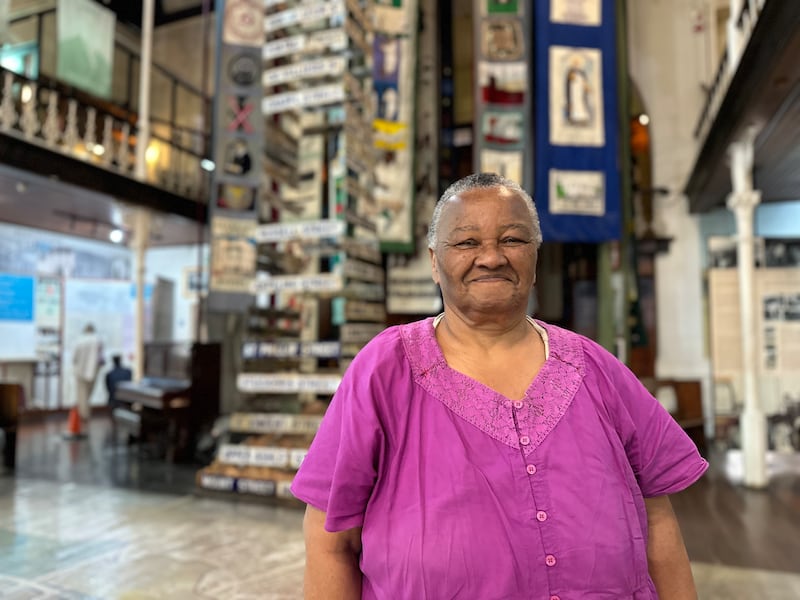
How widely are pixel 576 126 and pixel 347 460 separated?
5.75 meters

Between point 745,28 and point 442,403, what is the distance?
17.4 ft

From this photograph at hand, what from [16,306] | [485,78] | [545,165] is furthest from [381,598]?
[16,306]

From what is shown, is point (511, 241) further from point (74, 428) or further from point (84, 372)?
point (84, 372)

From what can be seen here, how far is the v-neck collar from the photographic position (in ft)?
3.87

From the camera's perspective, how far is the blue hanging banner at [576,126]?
19.8 ft

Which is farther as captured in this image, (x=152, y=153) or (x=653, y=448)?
(x=152, y=153)

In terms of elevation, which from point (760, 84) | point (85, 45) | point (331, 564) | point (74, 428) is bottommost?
point (74, 428)

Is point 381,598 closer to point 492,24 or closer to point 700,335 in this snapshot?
point 492,24

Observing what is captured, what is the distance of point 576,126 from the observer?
608cm

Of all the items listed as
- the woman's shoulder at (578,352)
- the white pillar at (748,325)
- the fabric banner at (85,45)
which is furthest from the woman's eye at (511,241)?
the fabric banner at (85,45)

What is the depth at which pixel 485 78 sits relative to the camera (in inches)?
243

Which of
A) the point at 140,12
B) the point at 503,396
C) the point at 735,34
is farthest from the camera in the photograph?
the point at 140,12

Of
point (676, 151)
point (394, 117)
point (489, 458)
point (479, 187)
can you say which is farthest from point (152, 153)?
point (489, 458)

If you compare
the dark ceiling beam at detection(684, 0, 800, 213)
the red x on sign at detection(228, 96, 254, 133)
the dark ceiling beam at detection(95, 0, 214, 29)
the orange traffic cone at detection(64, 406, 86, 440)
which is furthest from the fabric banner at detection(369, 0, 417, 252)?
the dark ceiling beam at detection(95, 0, 214, 29)
